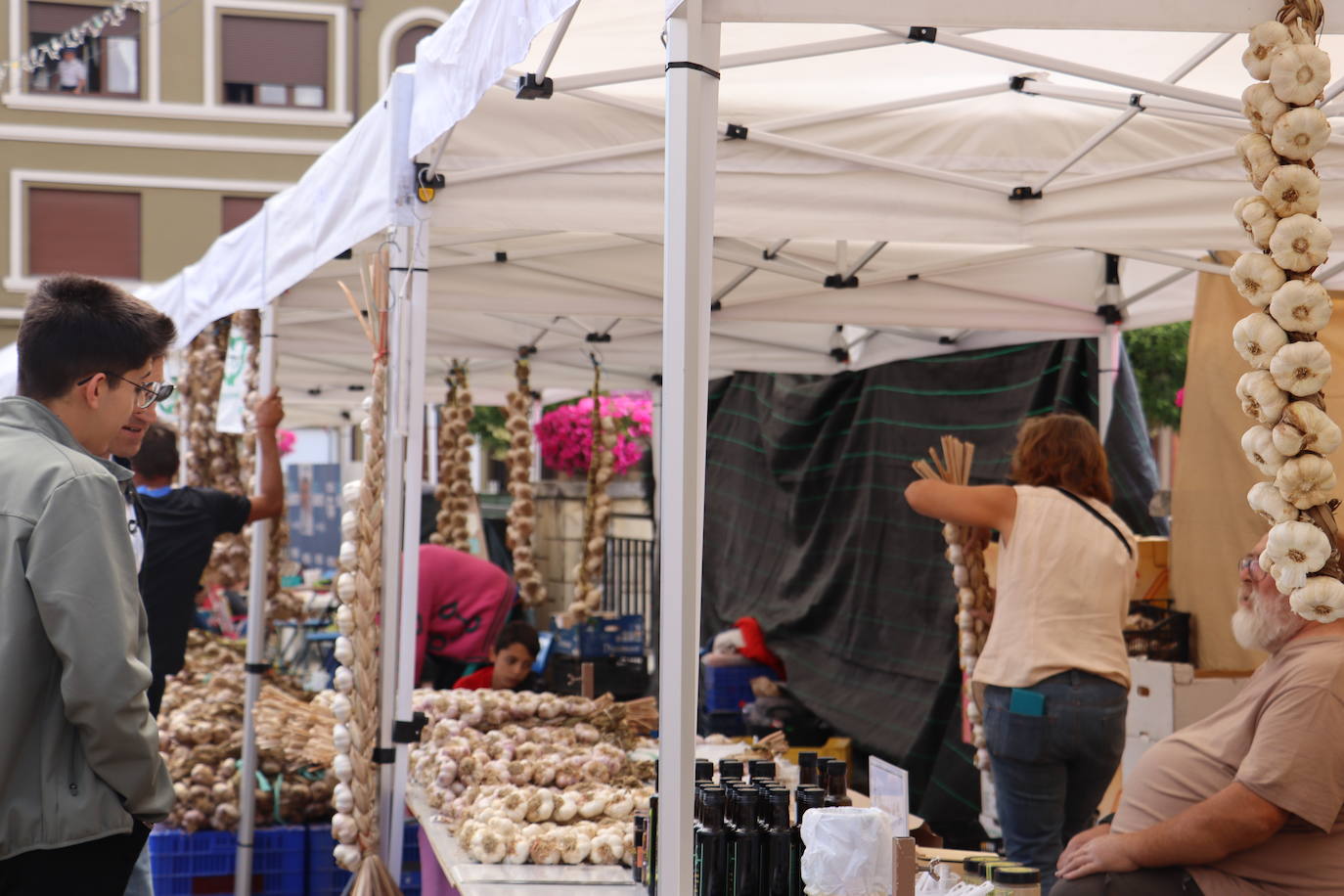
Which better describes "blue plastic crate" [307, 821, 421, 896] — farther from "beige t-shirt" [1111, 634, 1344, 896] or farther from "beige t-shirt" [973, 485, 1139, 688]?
"beige t-shirt" [1111, 634, 1344, 896]

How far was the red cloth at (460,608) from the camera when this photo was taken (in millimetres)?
5742

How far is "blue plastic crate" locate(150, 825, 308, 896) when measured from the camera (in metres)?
4.67

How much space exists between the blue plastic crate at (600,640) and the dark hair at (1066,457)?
372 cm

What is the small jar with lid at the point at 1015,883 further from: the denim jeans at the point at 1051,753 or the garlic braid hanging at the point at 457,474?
the garlic braid hanging at the point at 457,474

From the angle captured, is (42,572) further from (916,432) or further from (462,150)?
(916,432)

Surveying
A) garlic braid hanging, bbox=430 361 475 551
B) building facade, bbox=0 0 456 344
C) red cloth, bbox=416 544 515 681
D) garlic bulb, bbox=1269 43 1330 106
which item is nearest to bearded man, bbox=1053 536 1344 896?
garlic bulb, bbox=1269 43 1330 106

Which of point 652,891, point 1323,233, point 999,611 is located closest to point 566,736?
point 999,611

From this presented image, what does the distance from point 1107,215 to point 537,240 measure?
2.24 metres

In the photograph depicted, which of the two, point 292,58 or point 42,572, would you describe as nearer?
point 42,572

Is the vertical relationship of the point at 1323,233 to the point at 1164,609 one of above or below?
above

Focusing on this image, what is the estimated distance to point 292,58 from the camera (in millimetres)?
21203


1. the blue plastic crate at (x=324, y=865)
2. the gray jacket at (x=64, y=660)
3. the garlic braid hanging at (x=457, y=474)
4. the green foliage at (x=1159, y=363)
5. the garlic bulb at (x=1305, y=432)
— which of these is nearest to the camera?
the garlic bulb at (x=1305, y=432)

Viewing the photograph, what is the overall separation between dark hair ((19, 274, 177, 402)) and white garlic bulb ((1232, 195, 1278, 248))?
1752 millimetres

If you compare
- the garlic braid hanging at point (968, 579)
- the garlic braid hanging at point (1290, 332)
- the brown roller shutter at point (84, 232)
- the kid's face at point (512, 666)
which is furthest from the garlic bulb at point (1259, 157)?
the brown roller shutter at point (84, 232)
